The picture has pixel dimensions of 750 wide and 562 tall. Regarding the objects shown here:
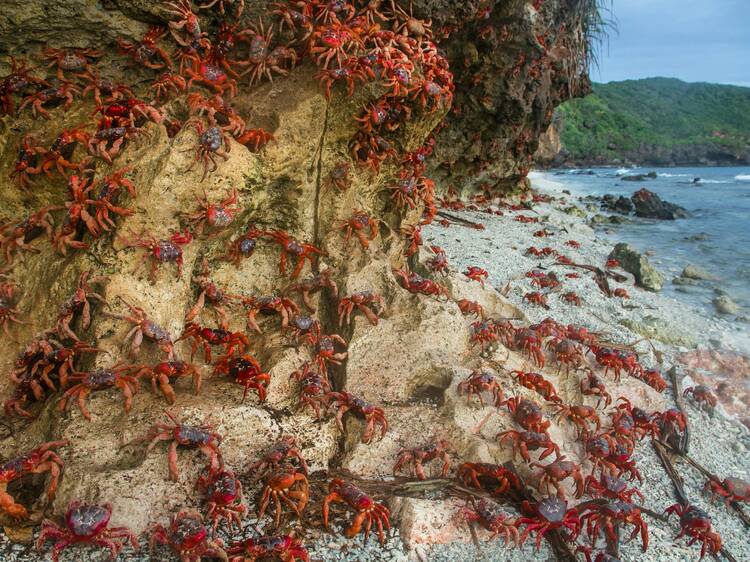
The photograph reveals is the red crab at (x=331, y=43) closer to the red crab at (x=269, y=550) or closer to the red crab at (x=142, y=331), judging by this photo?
the red crab at (x=142, y=331)

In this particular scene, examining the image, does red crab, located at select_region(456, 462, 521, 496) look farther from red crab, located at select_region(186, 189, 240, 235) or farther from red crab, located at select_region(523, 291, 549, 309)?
red crab, located at select_region(523, 291, 549, 309)

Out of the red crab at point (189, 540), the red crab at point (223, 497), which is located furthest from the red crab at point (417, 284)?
the red crab at point (189, 540)

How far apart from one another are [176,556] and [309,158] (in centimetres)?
352

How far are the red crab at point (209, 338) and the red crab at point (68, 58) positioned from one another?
2585 millimetres

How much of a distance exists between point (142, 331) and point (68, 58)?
265 centimetres

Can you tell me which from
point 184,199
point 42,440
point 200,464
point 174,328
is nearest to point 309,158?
point 184,199

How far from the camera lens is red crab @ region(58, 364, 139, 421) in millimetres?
3885

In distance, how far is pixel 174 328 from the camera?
4.61 meters

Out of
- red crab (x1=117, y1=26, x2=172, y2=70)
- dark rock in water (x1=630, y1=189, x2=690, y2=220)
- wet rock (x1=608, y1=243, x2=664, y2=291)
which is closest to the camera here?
red crab (x1=117, y1=26, x2=172, y2=70)

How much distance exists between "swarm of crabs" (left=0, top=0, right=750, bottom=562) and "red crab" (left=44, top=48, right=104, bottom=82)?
1 centimetres

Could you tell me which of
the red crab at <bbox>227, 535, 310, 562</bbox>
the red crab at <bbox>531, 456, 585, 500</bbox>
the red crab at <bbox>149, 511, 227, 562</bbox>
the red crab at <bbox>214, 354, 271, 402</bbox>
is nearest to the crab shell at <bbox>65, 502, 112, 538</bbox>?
the red crab at <bbox>149, 511, 227, 562</bbox>

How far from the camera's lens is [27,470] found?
3471 millimetres

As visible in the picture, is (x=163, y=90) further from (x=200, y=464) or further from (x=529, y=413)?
(x=529, y=413)

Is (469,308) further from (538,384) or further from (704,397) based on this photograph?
(704,397)
